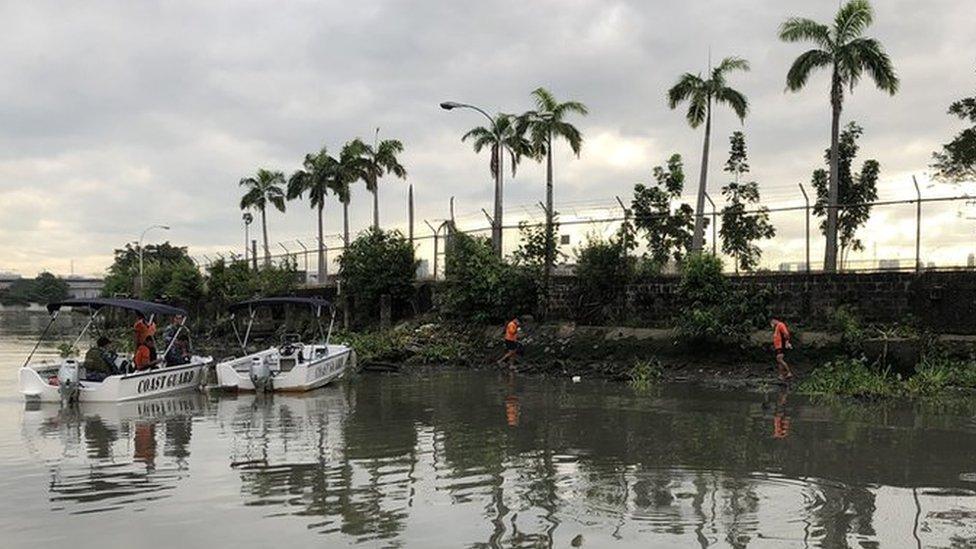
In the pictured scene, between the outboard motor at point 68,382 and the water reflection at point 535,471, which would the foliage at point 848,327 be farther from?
the outboard motor at point 68,382

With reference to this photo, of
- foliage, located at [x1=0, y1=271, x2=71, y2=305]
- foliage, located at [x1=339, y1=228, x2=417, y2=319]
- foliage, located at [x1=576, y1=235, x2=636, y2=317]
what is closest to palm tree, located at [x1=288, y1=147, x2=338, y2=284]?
foliage, located at [x1=339, y1=228, x2=417, y2=319]

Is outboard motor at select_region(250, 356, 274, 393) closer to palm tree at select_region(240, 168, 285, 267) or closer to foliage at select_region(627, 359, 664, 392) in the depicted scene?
→ foliage at select_region(627, 359, 664, 392)

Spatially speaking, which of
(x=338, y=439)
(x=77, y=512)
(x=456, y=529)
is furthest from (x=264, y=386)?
(x=456, y=529)

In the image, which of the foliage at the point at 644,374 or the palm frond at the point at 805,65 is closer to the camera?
the foliage at the point at 644,374

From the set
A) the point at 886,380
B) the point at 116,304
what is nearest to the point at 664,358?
the point at 886,380

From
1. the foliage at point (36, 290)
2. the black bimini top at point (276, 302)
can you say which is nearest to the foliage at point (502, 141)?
the black bimini top at point (276, 302)

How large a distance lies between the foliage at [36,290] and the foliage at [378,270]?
12589 centimetres

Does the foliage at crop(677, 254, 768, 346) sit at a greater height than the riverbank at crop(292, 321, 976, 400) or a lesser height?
greater

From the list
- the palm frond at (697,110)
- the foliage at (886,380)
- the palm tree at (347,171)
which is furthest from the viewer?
the palm tree at (347,171)

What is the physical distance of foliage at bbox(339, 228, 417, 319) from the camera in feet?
115

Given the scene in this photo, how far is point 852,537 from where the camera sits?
676 cm

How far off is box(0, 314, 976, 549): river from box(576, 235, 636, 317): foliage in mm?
10367

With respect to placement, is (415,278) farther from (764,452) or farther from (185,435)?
(764,452)

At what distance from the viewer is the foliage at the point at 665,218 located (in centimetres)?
2733
